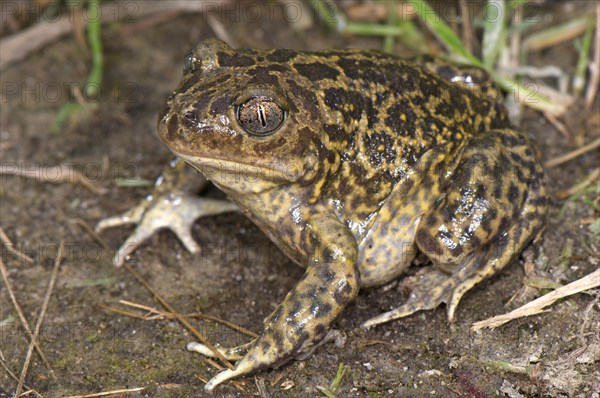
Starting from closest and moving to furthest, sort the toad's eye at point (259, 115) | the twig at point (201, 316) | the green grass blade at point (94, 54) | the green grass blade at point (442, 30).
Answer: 1. the toad's eye at point (259, 115)
2. the twig at point (201, 316)
3. the green grass blade at point (442, 30)
4. the green grass blade at point (94, 54)

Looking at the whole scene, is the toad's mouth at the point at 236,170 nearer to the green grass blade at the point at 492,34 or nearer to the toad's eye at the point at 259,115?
the toad's eye at the point at 259,115

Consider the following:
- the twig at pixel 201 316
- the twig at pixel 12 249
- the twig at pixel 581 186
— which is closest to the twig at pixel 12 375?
the twig at pixel 201 316

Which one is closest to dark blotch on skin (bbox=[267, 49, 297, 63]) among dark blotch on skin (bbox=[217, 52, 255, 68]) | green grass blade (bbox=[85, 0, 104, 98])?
dark blotch on skin (bbox=[217, 52, 255, 68])

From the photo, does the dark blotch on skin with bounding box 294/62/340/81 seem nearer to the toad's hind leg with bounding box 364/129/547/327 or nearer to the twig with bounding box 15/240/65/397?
the toad's hind leg with bounding box 364/129/547/327

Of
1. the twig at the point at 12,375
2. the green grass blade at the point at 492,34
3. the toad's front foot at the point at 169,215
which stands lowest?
the twig at the point at 12,375

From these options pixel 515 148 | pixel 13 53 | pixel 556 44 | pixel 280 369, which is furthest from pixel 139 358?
pixel 556 44

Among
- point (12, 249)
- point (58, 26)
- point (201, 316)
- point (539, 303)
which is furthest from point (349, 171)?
point (58, 26)
